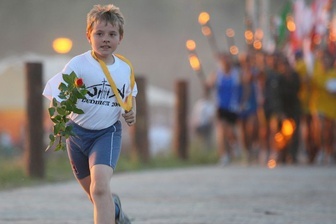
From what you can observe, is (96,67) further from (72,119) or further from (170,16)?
(170,16)

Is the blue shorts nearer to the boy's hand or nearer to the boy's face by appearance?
the boy's hand

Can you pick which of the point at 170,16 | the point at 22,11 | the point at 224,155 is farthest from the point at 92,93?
the point at 170,16

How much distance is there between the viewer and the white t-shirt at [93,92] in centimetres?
834

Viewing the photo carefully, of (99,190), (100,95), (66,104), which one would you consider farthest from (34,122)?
(99,190)

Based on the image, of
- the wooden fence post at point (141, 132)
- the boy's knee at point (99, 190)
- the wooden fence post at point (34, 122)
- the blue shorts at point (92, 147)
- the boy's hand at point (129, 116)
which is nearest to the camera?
the boy's knee at point (99, 190)

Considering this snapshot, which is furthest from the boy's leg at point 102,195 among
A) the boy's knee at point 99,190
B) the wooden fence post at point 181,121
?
the wooden fence post at point 181,121

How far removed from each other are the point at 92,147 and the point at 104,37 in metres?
0.75

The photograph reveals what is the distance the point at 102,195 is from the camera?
807 cm

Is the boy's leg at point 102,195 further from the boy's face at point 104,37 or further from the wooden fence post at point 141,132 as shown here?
the wooden fence post at point 141,132

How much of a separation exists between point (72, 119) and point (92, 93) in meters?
0.25

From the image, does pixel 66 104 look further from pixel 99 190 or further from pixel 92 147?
pixel 99 190

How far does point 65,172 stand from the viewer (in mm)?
17266

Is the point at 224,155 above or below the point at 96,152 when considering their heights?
below

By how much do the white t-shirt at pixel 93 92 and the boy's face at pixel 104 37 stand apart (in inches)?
4.0
